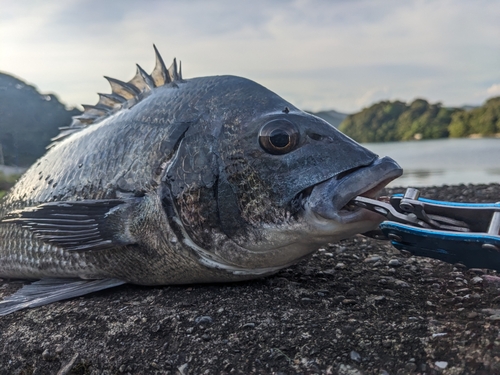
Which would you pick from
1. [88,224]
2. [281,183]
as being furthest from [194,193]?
[88,224]

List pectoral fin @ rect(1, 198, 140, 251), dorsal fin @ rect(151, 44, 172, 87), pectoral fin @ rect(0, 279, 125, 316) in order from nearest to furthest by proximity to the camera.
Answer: pectoral fin @ rect(1, 198, 140, 251)
pectoral fin @ rect(0, 279, 125, 316)
dorsal fin @ rect(151, 44, 172, 87)

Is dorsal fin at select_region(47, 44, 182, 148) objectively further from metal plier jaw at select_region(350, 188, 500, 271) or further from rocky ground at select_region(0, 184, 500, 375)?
metal plier jaw at select_region(350, 188, 500, 271)

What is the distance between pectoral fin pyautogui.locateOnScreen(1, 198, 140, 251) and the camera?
8.68 ft

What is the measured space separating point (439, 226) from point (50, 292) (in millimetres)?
2540

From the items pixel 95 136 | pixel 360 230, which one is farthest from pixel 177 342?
pixel 95 136

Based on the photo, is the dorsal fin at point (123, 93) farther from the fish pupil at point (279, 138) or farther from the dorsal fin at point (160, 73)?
the fish pupil at point (279, 138)

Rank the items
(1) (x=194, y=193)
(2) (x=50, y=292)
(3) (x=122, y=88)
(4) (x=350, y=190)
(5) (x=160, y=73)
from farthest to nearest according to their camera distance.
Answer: (3) (x=122, y=88), (5) (x=160, y=73), (2) (x=50, y=292), (1) (x=194, y=193), (4) (x=350, y=190)

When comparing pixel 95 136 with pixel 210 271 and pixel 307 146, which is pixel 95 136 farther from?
pixel 307 146

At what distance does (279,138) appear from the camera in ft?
7.72

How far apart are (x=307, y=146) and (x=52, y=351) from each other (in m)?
1.80


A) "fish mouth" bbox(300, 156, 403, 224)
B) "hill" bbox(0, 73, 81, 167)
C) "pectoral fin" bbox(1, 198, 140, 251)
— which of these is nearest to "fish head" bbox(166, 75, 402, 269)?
"fish mouth" bbox(300, 156, 403, 224)

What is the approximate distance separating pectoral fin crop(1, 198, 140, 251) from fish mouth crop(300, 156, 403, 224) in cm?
119

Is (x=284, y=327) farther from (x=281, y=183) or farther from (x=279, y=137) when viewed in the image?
(x=279, y=137)

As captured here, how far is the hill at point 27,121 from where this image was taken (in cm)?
1009
